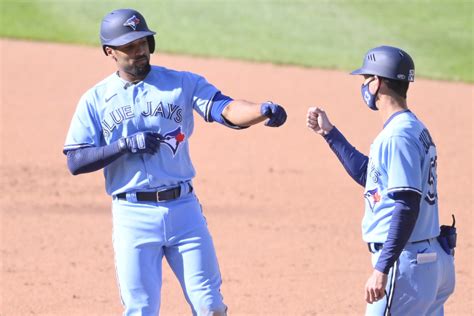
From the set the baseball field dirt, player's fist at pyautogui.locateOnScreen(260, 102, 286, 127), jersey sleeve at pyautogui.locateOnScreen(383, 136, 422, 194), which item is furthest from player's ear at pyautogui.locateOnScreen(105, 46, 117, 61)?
the baseball field dirt

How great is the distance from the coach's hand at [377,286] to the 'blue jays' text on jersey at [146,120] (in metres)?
1.29

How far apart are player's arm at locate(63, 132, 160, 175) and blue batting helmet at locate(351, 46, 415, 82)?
1.16 metres

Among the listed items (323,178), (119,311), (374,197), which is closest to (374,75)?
(374,197)

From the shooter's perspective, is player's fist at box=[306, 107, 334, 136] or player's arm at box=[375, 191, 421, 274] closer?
player's arm at box=[375, 191, 421, 274]

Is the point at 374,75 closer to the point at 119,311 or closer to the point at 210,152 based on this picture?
the point at 119,311

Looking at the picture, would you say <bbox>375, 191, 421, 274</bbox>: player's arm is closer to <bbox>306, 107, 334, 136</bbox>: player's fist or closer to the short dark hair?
the short dark hair

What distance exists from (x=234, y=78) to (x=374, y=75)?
10.2m

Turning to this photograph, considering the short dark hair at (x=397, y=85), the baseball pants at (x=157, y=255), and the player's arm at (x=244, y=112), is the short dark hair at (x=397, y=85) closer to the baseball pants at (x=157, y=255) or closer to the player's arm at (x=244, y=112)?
the player's arm at (x=244, y=112)

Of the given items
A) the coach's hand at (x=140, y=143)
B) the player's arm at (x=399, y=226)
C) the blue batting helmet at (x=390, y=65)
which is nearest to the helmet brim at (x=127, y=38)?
the coach's hand at (x=140, y=143)

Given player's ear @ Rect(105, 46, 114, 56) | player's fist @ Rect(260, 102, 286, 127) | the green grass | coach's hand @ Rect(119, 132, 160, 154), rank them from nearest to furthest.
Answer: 1. player's fist @ Rect(260, 102, 286, 127)
2. coach's hand @ Rect(119, 132, 160, 154)
3. player's ear @ Rect(105, 46, 114, 56)
4. the green grass

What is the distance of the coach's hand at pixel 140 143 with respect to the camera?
548 centimetres

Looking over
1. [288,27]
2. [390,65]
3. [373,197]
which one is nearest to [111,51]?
[390,65]

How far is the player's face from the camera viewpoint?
5.68m

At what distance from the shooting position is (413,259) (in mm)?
5043
